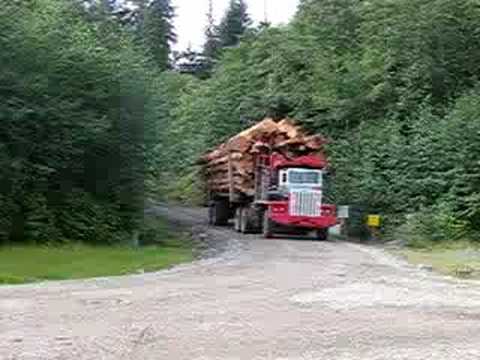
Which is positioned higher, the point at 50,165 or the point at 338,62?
the point at 338,62

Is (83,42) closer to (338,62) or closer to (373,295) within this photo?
(373,295)

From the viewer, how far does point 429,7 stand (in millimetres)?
37125

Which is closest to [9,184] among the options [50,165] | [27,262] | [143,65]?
[50,165]

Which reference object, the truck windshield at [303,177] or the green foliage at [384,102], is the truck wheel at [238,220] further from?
the truck windshield at [303,177]

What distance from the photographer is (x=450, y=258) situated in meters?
23.0

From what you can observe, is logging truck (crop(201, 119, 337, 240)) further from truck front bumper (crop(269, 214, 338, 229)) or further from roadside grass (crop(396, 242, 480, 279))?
roadside grass (crop(396, 242, 480, 279))

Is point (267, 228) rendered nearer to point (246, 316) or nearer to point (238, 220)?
point (238, 220)

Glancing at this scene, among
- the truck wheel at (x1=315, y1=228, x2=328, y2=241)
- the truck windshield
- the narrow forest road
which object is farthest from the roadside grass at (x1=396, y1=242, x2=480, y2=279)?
the truck windshield

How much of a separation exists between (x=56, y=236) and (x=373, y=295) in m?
11.7

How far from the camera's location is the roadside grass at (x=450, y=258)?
19.6 meters

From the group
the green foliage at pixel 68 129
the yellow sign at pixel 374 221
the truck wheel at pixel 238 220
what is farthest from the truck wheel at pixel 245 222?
the green foliage at pixel 68 129

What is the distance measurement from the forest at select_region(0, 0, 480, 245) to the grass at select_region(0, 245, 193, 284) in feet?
5.43

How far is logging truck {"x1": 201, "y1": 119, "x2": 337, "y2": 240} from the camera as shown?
29688 millimetres

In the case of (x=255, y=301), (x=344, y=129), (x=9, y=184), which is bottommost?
(x=255, y=301)
